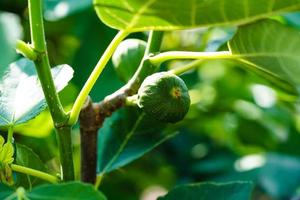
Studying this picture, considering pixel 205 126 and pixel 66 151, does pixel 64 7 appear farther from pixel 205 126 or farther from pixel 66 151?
pixel 66 151

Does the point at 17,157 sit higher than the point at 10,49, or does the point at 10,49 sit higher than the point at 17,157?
the point at 10,49

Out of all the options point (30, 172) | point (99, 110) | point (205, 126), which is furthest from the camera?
point (205, 126)

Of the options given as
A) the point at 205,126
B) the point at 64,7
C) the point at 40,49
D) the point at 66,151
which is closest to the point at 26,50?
the point at 40,49

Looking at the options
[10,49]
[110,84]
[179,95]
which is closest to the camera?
[10,49]

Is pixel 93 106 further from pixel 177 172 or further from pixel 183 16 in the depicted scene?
pixel 177 172

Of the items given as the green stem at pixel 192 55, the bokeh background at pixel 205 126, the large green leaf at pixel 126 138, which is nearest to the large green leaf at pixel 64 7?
the bokeh background at pixel 205 126

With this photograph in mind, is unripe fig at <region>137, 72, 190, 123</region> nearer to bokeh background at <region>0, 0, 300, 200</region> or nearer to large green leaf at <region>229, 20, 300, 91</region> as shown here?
large green leaf at <region>229, 20, 300, 91</region>

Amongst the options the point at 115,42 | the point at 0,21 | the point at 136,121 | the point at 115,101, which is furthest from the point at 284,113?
the point at 0,21
